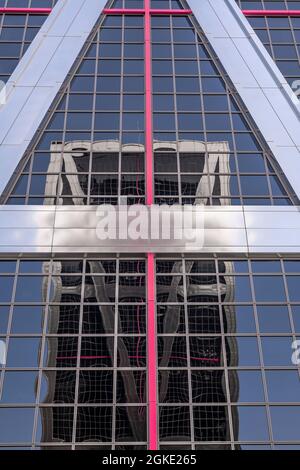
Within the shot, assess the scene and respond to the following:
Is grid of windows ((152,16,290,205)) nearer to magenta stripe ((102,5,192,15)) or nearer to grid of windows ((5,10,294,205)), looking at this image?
grid of windows ((5,10,294,205))

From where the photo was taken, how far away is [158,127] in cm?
2059

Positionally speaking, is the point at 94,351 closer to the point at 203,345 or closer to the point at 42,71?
the point at 203,345

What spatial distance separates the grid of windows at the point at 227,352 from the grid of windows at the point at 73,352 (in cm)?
86

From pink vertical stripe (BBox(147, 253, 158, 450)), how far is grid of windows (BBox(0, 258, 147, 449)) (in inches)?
9.2

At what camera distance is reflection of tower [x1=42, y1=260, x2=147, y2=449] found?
48.4 ft

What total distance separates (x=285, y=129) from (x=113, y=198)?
7014 millimetres

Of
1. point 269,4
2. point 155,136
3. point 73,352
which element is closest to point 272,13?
point 269,4

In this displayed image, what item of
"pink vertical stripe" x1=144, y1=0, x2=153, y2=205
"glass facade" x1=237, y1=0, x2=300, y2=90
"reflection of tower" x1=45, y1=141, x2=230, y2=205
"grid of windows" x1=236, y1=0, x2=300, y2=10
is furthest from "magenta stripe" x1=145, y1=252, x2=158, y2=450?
"grid of windows" x1=236, y1=0, x2=300, y2=10

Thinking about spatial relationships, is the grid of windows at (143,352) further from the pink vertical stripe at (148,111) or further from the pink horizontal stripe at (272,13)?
the pink horizontal stripe at (272,13)

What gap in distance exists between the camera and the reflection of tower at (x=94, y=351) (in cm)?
1474

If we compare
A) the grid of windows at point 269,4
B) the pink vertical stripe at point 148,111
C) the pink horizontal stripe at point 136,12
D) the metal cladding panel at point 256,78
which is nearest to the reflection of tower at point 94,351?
the pink vertical stripe at point 148,111

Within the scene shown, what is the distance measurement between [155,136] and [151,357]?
28.5 feet

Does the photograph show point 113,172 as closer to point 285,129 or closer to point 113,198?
point 113,198

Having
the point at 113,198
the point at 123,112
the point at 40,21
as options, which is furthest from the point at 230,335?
the point at 40,21
